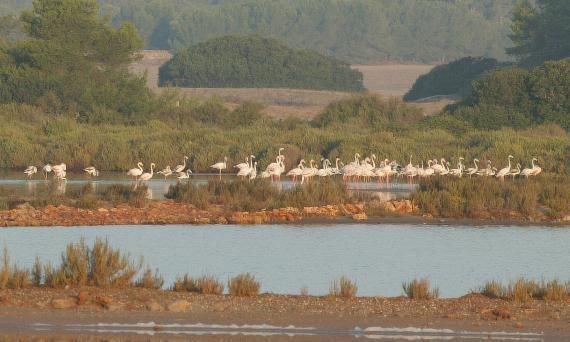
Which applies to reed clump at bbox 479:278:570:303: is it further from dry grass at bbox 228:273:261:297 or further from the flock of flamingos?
the flock of flamingos

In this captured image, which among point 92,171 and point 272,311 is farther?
point 92,171

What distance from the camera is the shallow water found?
31484mm

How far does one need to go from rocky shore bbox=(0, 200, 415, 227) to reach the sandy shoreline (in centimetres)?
966

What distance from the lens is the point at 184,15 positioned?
4865 inches

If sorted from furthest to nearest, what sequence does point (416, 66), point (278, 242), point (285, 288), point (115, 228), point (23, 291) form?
point (416, 66), point (115, 228), point (278, 242), point (285, 288), point (23, 291)

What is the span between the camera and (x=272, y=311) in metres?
15.0

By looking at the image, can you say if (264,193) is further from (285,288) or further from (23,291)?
(23,291)

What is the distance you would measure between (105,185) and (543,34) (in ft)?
152

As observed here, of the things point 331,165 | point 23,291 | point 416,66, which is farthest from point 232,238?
point 416,66

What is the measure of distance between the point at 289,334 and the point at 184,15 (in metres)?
111

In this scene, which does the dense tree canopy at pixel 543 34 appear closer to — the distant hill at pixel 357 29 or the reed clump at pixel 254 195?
the distant hill at pixel 357 29

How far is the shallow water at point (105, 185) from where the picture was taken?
31.5 metres

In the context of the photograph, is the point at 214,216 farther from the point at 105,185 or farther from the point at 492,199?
the point at 105,185

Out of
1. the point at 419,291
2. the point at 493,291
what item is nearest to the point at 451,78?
the point at 493,291
